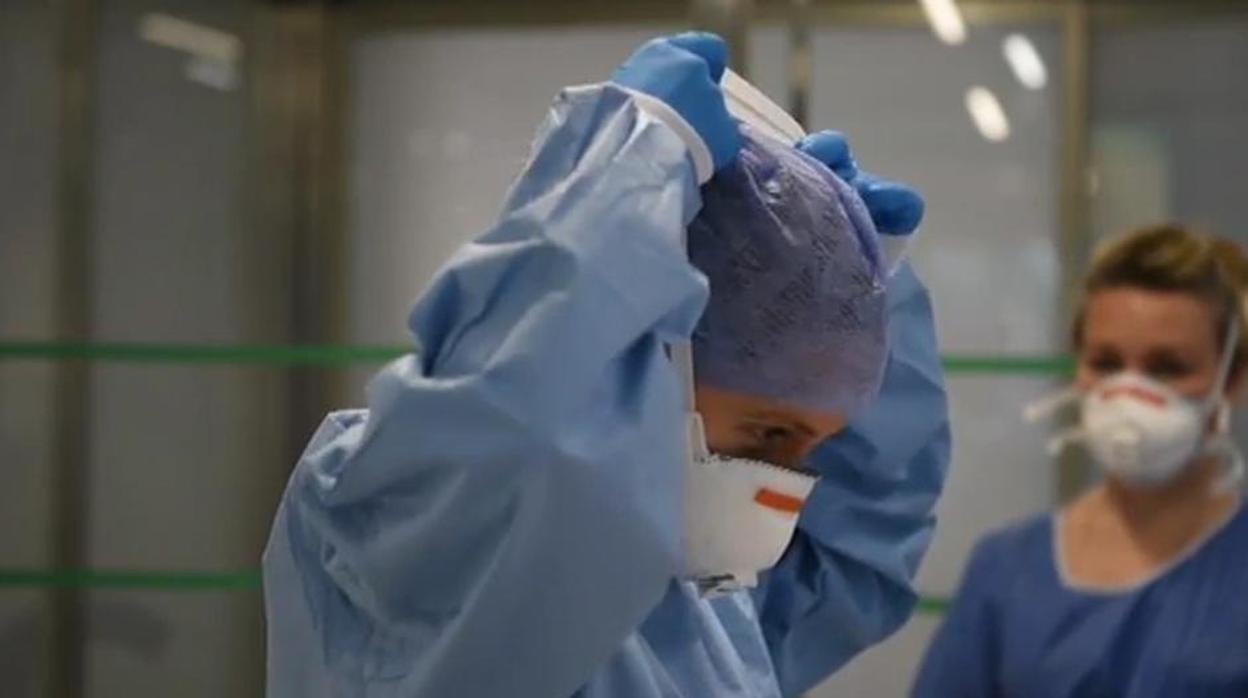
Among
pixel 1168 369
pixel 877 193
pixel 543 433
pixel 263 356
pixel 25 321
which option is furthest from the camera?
pixel 25 321

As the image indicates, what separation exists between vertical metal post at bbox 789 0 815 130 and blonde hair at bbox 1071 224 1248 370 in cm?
79

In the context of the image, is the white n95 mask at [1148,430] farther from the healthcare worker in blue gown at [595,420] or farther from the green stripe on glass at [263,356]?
the healthcare worker in blue gown at [595,420]

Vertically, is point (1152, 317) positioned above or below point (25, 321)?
above

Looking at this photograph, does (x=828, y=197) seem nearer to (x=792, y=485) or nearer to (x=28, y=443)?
(x=792, y=485)

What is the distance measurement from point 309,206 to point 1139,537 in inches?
54.1

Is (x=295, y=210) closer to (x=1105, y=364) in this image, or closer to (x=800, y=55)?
(x=800, y=55)

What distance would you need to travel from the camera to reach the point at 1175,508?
7.38 ft

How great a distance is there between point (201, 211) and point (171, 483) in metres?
0.40

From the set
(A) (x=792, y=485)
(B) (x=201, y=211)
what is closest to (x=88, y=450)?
(B) (x=201, y=211)

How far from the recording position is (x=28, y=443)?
9.95ft

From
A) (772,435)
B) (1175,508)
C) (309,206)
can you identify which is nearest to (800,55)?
(309,206)

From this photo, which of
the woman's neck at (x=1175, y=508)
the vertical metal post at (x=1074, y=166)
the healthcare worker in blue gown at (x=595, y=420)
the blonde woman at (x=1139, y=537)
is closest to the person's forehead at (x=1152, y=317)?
the blonde woman at (x=1139, y=537)

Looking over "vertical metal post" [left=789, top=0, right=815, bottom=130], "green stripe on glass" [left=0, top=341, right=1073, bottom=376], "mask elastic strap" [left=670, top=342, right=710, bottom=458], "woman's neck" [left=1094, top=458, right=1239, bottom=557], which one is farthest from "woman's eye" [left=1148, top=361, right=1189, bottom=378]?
"mask elastic strap" [left=670, top=342, right=710, bottom=458]

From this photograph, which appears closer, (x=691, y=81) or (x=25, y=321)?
(x=691, y=81)
